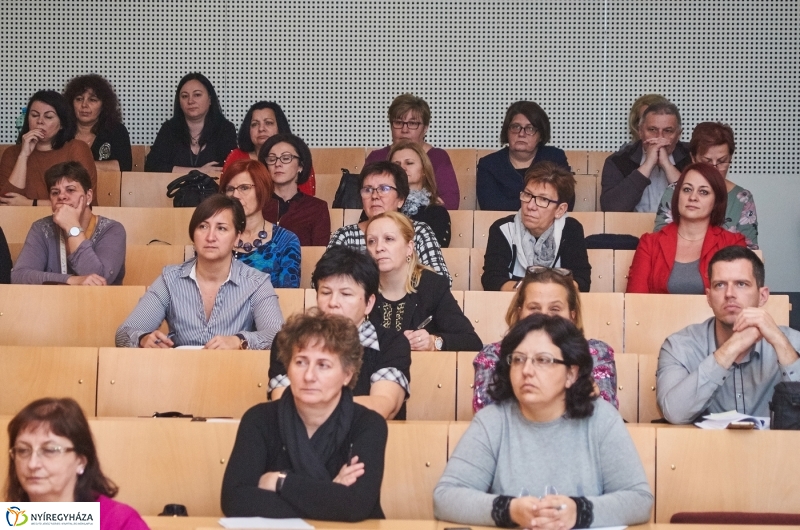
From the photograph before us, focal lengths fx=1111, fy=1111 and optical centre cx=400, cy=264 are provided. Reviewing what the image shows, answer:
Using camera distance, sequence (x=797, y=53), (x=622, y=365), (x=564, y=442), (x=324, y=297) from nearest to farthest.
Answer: (x=564, y=442), (x=324, y=297), (x=622, y=365), (x=797, y=53)

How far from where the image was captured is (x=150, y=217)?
5105 millimetres

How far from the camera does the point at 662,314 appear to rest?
4.07 meters

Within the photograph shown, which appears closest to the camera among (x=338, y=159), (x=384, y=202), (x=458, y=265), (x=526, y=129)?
(x=384, y=202)

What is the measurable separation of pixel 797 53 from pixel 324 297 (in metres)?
4.35

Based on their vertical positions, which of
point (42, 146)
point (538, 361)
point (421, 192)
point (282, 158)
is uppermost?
point (42, 146)

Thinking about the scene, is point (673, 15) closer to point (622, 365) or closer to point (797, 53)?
point (797, 53)

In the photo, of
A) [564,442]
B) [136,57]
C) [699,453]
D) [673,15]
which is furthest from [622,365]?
[136,57]

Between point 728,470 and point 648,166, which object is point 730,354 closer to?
point 728,470

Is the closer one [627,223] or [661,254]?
[661,254]

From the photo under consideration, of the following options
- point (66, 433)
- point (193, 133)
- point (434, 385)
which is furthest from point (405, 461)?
point (193, 133)

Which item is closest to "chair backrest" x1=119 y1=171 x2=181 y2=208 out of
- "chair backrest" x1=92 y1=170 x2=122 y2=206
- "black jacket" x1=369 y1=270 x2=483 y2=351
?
"chair backrest" x1=92 y1=170 x2=122 y2=206

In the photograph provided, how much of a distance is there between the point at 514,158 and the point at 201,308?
2.40 meters

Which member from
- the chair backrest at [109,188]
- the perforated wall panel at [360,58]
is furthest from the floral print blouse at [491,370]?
the perforated wall panel at [360,58]

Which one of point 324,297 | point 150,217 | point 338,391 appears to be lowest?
point 338,391
